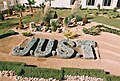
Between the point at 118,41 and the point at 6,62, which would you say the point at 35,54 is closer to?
the point at 6,62

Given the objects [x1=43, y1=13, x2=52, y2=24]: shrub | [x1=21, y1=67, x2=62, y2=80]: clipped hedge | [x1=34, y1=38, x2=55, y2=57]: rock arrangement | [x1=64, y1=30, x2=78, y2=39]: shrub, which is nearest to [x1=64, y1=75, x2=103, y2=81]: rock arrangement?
[x1=21, y1=67, x2=62, y2=80]: clipped hedge

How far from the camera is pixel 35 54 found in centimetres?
3378

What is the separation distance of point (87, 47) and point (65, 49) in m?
3.90

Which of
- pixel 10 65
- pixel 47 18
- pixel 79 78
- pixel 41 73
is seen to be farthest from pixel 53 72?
pixel 47 18

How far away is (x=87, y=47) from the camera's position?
3656 cm

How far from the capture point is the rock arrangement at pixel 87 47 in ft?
111

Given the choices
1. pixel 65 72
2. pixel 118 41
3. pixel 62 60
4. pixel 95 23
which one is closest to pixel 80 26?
pixel 95 23

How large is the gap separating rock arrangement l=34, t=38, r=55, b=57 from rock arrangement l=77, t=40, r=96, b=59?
4.95 m

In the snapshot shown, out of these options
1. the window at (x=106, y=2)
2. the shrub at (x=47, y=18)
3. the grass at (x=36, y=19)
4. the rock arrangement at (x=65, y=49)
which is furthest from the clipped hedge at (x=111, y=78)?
the window at (x=106, y=2)

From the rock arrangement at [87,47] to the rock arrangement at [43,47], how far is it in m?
4.95

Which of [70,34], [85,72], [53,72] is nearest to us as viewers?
[53,72]

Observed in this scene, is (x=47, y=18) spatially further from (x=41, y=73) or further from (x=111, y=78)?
(x=111, y=78)

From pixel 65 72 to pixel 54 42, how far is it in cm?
1080

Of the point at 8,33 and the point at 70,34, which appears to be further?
the point at 8,33
